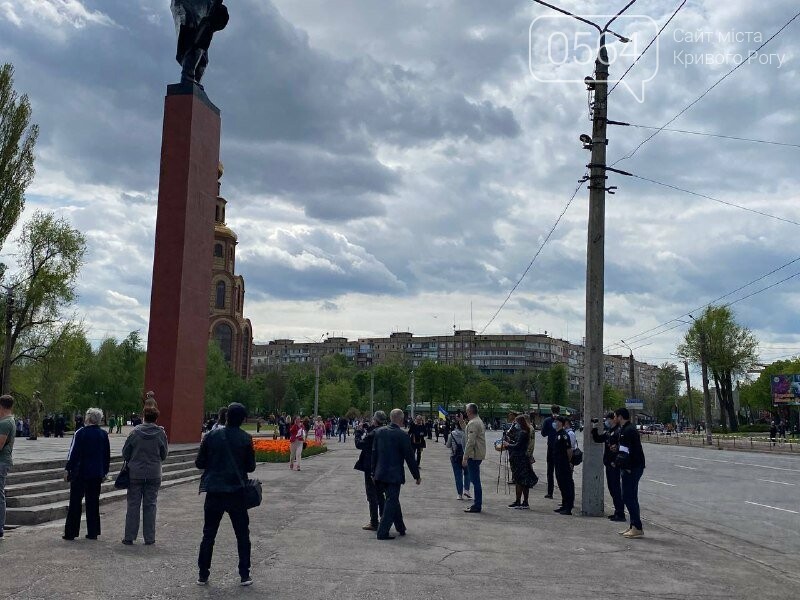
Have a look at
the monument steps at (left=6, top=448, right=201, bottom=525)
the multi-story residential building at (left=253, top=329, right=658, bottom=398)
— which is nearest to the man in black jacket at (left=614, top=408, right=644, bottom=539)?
the monument steps at (left=6, top=448, right=201, bottom=525)

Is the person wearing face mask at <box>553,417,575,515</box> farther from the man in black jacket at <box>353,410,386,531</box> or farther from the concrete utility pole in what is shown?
the man in black jacket at <box>353,410,386,531</box>

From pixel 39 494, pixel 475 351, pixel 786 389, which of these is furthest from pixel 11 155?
pixel 475 351

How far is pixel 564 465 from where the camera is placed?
13.2m

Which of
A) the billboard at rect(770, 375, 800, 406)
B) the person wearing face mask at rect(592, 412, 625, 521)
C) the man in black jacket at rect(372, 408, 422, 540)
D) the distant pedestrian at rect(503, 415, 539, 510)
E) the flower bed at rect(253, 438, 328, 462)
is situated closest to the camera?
the man in black jacket at rect(372, 408, 422, 540)

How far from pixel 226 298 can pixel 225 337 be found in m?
5.41

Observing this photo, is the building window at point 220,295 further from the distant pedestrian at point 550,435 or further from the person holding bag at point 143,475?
the person holding bag at point 143,475

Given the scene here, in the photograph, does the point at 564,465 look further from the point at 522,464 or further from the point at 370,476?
the point at 370,476

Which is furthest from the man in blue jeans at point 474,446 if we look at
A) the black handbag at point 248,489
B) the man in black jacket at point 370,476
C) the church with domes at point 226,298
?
the church with domes at point 226,298

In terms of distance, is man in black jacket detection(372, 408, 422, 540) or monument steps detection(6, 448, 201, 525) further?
monument steps detection(6, 448, 201, 525)

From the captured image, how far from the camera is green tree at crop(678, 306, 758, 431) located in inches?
2911

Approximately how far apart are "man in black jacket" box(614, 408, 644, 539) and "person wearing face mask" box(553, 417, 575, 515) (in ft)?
7.55

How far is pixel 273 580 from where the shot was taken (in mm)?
6965

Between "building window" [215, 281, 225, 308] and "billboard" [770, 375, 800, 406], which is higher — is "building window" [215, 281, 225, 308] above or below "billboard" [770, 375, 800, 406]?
above

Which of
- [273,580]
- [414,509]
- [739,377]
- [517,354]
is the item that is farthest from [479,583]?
[517,354]
